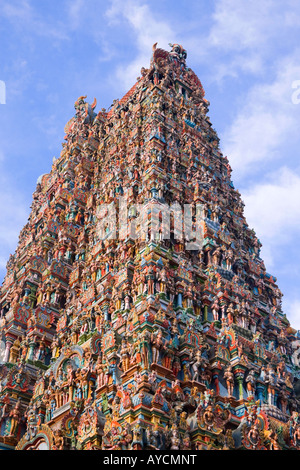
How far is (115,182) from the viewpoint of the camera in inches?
1142

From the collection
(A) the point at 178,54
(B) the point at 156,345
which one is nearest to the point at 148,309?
(B) the point at 156,345

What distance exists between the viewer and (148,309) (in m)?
19.3

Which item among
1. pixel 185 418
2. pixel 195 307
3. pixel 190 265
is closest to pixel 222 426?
pixel 185 418

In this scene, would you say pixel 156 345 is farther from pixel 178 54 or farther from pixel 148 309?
pixel 178 54

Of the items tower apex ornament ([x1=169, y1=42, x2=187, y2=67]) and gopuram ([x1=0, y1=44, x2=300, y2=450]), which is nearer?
gopuram ([x1=0, y1=44, x2=300, y2=450])

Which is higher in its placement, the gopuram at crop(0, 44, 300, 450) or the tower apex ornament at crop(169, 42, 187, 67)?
the tower apex ornament at crop(169, 42, 187, 67)

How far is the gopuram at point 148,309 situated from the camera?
17609 mm

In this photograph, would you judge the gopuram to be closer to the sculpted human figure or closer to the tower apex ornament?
the sculpted human figure

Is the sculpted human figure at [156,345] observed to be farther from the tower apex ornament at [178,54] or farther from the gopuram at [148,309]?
the tower apex ornament at [178,54]

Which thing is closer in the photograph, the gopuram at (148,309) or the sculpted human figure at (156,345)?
the gopuram at (148,309)

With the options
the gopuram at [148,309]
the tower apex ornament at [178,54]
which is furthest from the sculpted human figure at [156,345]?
the tower apex ornament at [178,54]

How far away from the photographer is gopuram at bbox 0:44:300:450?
1761 centimetres

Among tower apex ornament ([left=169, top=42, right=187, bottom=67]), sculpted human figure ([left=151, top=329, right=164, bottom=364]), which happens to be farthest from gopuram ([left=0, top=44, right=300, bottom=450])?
tower apex ornament ([left=169, top=42, right=187, bottom=67])

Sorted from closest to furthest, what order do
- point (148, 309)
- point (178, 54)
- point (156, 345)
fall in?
point (156, 345), point (148, 309), point (178, 54)
